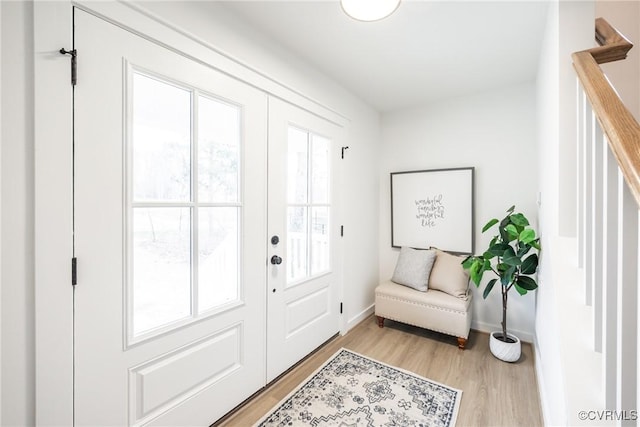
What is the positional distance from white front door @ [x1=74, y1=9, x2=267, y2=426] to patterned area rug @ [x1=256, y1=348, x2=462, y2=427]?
326mm

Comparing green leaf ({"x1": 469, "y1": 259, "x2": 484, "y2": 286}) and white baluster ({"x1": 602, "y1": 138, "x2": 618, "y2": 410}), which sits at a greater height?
white baluster ({"x1": 602, "y1": 138, "x2": 618, "y2": 410})

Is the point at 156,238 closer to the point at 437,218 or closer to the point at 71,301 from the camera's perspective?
the point at 71,301

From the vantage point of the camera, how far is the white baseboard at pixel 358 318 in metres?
2.77

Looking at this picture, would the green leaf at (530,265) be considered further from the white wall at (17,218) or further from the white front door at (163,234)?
the white wall at (17,218)

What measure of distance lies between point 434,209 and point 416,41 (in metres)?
1.70

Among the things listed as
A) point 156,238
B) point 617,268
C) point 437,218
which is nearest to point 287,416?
point 156,238

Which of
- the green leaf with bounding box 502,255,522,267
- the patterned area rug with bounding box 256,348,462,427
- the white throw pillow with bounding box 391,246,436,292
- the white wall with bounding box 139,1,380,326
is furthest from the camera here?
the white throw pillow with bounding box 391,246,436,292

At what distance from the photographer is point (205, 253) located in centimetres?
154

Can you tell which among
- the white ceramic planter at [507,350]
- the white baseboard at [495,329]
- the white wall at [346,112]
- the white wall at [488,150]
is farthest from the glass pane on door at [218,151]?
the white baseboard at [495,329]

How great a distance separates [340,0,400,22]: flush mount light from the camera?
4.28 ft

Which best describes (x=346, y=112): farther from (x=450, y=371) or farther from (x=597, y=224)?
(x=450, y=371)

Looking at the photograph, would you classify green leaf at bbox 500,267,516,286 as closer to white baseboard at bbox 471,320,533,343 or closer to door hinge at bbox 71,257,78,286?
white baseboard at bbox 471,320,533,343

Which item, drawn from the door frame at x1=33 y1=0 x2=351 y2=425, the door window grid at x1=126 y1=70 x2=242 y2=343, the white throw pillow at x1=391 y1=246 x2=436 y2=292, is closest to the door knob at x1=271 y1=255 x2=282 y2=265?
the door window grid at x1=126 y1=70 x2=242 y2=343

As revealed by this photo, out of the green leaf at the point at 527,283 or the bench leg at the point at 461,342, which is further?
the bench leg at the point at 461,342
